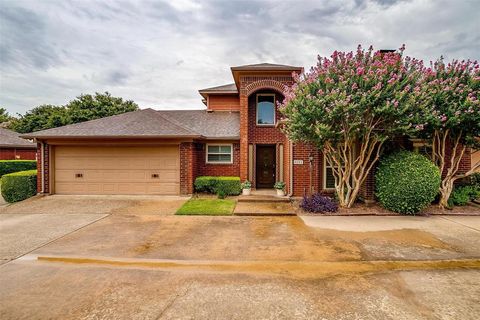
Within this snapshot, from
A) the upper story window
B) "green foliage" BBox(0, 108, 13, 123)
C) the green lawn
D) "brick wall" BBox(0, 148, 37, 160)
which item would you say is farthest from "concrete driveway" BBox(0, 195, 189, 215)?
"green foliage" BBox(0, 108, 13, 123)

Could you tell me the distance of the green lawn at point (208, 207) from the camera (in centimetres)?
765

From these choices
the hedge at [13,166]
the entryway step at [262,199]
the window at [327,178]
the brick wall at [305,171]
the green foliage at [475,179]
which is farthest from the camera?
the hedge at [13,166]

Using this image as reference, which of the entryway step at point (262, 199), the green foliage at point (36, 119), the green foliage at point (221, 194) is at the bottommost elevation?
the entryway step at point (262, 199)

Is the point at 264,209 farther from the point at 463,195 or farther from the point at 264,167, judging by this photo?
the point at 463,195

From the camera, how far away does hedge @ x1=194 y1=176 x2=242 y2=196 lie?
33.2ft

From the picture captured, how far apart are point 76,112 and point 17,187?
59.0ft

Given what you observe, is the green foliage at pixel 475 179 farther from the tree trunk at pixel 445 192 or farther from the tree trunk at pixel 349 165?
the tree trunk at pixel 349 165

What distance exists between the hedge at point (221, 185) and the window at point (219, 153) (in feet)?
4.91

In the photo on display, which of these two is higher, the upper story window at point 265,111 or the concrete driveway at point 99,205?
the upper story window at point 265,111

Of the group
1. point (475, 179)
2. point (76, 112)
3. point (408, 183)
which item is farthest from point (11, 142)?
point (475, 179)

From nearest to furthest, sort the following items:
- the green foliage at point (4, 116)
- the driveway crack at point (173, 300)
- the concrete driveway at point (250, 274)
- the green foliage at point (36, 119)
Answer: the driveway crack at point (173, 300), the concrete driveway at point (250, 274), the green foliage at point (36, 119), the green foliage at point (4, 116)

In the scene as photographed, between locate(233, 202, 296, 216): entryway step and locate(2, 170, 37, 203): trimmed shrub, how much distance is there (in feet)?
30.3

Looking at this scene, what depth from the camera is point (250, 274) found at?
3.81 meters

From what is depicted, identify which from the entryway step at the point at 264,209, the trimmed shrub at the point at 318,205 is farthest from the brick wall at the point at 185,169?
the trimmed shrub at the point at 318,205
